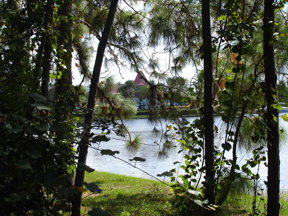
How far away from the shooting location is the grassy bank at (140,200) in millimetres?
2996

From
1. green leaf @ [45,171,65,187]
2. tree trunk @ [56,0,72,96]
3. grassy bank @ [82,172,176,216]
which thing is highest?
tree trunk @ [56,0,72,96]

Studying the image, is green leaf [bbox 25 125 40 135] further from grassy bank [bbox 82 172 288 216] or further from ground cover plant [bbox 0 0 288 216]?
grassy bank [bbox 82 172 288 216]

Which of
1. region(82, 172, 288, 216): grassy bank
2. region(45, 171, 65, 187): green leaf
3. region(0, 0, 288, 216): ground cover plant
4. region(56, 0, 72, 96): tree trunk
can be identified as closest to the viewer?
region(45, 171, 65, 187): green leaf

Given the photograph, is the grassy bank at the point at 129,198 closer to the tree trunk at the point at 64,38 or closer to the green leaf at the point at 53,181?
the tree trunk at the point at 64,38

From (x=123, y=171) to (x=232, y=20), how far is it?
5.52m

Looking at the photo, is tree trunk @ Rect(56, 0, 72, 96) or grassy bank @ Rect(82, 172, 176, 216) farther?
grassy bank @ Rect(82, 172, 176, 216)

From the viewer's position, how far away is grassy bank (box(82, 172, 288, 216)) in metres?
3.00

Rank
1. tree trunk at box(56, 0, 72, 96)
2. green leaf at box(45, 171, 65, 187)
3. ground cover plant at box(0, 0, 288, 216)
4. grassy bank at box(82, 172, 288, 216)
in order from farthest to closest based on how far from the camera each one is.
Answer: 1. grassy bank at box(82, 172, 288, 216)
2. tree trunk at box(56, 0, 72, 96)
3. ground cover plant at box(0, 0, 288, 216)
4. green leaf at box(45, 171, 65, 187)

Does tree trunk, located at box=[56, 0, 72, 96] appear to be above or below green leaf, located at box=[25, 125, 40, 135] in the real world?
above

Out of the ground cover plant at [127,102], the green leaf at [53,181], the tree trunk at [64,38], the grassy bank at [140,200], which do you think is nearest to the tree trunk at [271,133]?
the ground cover plant at [127,102]

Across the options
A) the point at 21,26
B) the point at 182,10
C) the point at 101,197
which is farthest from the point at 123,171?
the point at 21,26

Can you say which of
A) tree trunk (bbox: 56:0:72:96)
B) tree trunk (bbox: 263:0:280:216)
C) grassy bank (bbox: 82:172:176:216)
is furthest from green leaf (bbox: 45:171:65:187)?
grassy bank (bbox: 82:172:176:216)

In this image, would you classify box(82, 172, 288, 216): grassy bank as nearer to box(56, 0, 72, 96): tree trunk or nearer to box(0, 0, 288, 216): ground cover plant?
box(0, 0, 288, 216): ground cover plant

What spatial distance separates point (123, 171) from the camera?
645cm
